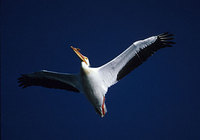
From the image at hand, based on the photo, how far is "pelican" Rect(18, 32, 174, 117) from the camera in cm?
582

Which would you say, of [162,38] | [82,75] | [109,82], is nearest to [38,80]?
[82,75]

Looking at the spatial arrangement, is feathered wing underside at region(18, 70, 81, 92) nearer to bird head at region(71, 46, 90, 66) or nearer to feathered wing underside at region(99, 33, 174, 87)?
bird head at region(71, 46, 90, 66)

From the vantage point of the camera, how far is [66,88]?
639 cm

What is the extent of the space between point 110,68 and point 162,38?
1.54 m

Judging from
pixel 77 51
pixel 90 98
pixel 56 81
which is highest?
pixel 77 51

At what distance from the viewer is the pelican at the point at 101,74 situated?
5824 mm

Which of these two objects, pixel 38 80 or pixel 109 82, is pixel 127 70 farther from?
pixel 38 80

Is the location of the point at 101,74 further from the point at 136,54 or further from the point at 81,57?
the point at 136,54

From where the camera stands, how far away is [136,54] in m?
5.88

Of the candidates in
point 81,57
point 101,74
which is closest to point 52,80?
point 81,57

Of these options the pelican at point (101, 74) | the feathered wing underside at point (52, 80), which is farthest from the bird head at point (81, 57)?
the feathered wing underside at point (52, 80)

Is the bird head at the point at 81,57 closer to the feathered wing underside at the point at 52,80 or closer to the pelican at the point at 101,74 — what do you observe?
the pelican at the point at 101,74

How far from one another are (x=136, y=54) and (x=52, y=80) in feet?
7.90

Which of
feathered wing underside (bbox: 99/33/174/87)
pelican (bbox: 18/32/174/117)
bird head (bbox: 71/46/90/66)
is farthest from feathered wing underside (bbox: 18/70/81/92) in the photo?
→ feathered wing underside (bbox: 99/33/174/87)
